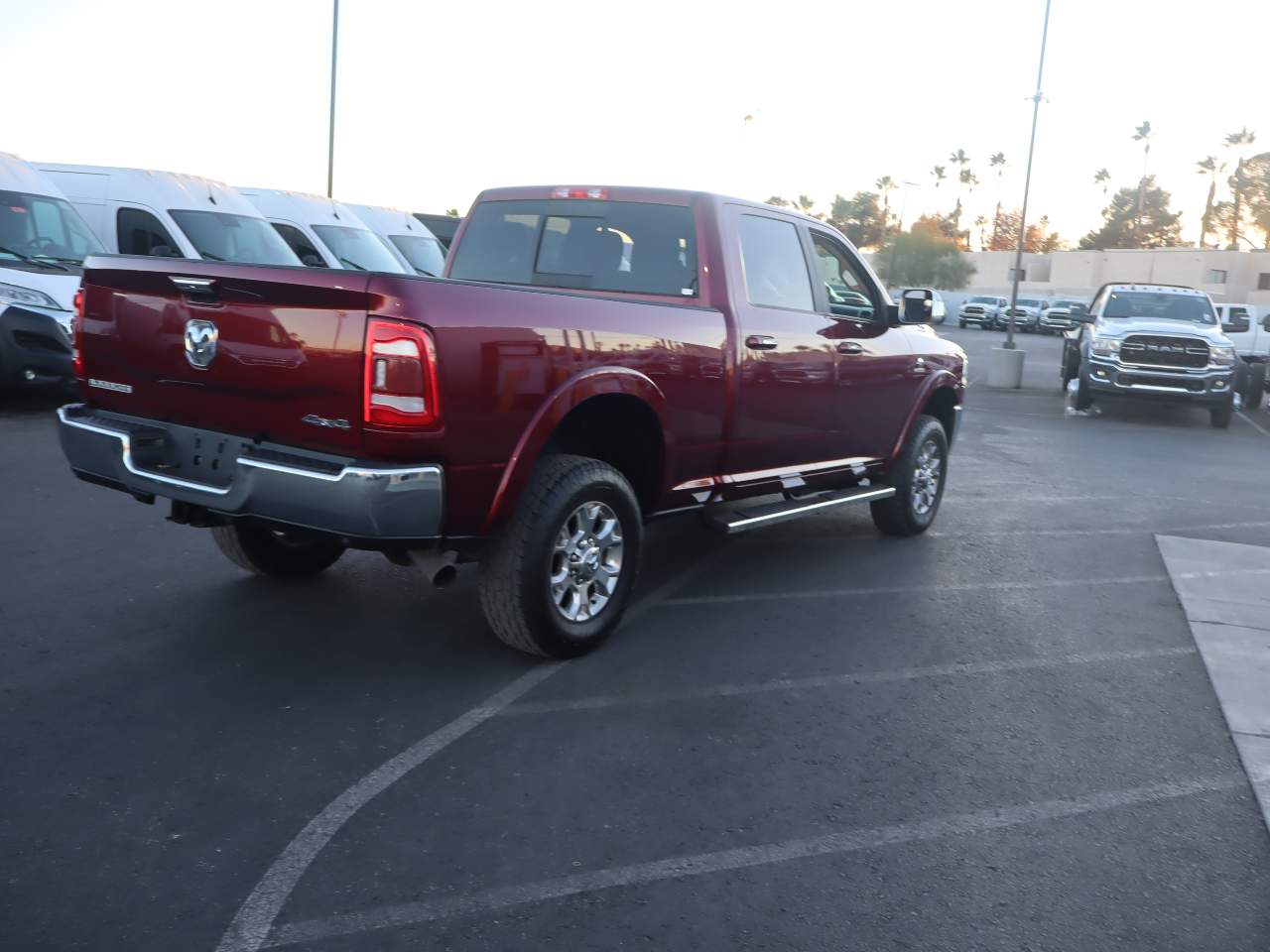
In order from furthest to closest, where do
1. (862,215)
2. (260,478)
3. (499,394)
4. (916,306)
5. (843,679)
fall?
(862,215) → (916,306) → (843,679) → (499,394) → (260,478)

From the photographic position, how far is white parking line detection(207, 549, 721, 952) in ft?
9.61

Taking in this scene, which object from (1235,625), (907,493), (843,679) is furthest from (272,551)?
(1235,625)

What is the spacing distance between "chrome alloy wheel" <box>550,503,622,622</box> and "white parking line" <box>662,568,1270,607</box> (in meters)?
0.98

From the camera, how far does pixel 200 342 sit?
14.5 ft

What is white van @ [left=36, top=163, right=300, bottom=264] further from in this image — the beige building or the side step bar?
the beige building

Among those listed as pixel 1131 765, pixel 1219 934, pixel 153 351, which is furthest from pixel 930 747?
pixel 153 351

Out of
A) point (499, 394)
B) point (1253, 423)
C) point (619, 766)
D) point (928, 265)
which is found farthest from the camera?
point (928, 265)

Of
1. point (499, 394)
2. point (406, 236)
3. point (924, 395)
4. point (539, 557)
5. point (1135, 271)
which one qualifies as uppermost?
point (1135, 271)

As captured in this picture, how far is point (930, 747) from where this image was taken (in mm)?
4309

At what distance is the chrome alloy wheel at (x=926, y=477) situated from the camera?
26.0 ft

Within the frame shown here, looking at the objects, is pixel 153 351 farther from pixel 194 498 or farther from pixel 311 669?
pixel 311 669

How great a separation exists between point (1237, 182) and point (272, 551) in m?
108

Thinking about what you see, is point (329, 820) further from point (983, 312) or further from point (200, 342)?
point (983, 312)

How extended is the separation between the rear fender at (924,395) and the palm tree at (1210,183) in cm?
10339
